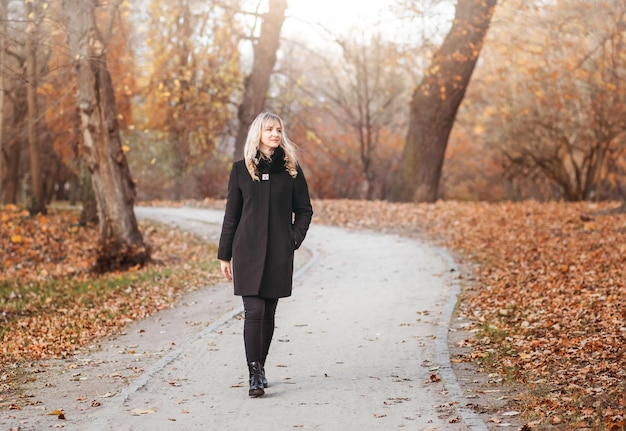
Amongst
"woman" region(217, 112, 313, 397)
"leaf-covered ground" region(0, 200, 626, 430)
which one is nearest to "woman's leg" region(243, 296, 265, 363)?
"woman" region(217, 112, 313, 397)

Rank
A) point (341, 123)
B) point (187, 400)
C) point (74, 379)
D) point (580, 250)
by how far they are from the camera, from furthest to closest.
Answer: point (341, 123)
point (580, 250)
point (74, 379)
point (187, 400)

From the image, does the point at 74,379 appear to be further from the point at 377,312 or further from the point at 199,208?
the point at 199,208

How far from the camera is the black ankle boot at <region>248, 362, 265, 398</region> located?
710cm

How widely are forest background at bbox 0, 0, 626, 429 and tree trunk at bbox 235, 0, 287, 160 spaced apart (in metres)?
0.07

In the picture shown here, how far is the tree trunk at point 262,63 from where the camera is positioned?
27.0 m

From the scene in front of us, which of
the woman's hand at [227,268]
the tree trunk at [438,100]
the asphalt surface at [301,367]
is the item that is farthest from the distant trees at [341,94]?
the woman's hand at [227,268]

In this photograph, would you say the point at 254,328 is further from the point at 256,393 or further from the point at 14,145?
the point at 14,145

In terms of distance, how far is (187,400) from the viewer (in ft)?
23.5

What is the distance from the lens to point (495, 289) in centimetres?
1298

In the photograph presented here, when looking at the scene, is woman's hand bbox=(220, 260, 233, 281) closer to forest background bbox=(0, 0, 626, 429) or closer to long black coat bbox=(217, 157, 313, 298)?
long black coat bbox=(217, 157, 313, 298)

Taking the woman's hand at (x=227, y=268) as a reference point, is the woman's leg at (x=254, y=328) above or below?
below

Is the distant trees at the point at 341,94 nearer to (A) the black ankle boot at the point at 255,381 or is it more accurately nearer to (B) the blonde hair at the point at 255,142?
(B) the blonde hair at the point at 255,142

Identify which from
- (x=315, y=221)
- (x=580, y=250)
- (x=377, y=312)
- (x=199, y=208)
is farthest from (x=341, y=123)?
(x=377, y=312)

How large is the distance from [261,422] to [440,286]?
7699 mm
